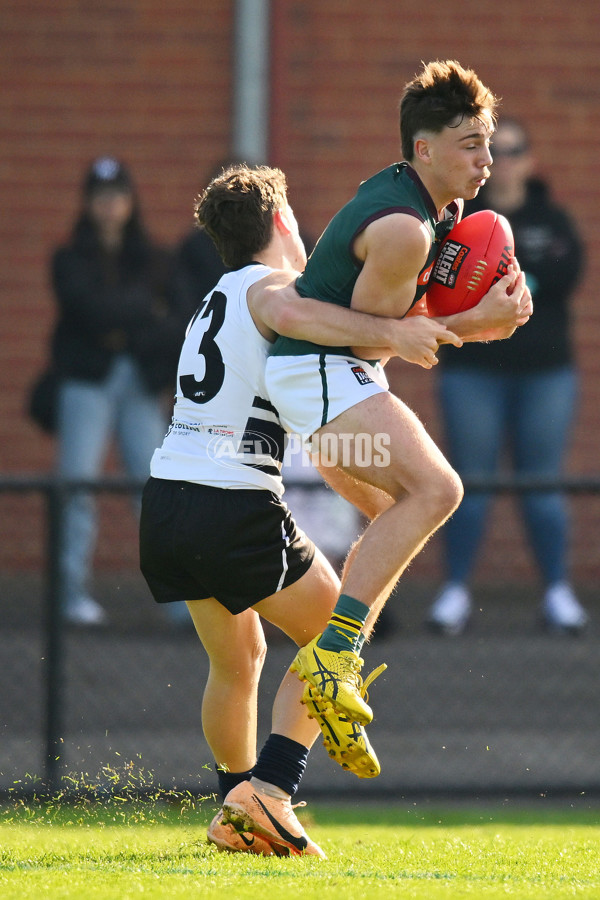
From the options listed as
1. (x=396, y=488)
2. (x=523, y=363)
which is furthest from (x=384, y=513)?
(x=523, y=363)

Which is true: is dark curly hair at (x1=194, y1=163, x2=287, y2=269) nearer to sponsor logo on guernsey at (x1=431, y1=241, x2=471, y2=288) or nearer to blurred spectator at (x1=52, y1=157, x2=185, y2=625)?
sponsor logo on guernsey at (x1=431, y1=241, x2=471, y2=288)

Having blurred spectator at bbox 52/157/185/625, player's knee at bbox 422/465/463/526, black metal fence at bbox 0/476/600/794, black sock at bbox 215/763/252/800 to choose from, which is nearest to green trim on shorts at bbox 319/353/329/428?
player's knee at bbox 422/465/463/526

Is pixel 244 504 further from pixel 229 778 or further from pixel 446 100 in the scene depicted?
pixel 446 100

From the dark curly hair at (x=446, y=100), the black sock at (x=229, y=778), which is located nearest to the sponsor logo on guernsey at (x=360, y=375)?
the dark curly hair at (x=446, y=100)

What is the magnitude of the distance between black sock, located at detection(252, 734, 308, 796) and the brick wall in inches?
204

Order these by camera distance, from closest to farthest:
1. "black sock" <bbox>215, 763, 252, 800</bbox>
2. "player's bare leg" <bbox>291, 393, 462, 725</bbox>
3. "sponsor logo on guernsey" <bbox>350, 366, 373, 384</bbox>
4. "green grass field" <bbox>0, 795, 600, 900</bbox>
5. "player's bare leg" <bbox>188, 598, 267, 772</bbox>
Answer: "green grass field" <bbox>0, 795, 600, 900</bbox>
"player's bare leg" <bbox>291, 393, 462, 725</bbox>
"sponsor logo on guernsey" <bbox>350, 366, 373, 384</bbox>
"player's bare leg" <bbox>188, 598, 267, 772</bbox>
"black sock" <bbox>215, 763, 252, 800</bbox>

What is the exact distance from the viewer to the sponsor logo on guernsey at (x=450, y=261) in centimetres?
441

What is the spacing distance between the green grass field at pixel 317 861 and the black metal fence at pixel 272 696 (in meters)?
0.22

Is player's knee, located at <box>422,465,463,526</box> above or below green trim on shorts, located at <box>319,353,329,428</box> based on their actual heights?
below

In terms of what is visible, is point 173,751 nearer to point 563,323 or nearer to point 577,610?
point 577,610

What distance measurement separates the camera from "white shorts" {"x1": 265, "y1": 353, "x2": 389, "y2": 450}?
416cm

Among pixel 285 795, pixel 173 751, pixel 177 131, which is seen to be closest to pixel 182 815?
pixel 173 751

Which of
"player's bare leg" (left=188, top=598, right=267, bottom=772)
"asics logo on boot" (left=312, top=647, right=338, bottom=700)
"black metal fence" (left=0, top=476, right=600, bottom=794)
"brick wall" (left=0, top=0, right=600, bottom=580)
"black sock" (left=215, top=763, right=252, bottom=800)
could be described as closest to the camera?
"asics logo on boot" (left=312, top=647, right=338, bottom=700)

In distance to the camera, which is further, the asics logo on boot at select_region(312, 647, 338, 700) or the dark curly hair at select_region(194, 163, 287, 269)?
the dark curly hair at select_region(194, 163, 287, 269)
